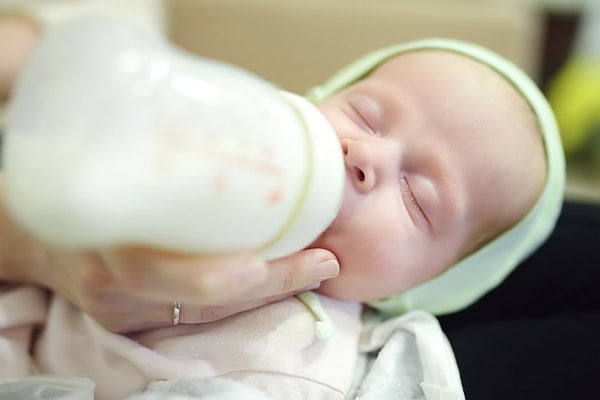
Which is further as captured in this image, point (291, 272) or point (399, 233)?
point (399, 233)

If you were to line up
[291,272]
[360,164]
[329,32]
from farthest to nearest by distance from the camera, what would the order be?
[329,32] → [360,164] → [291,272]

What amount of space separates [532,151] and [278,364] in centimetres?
53

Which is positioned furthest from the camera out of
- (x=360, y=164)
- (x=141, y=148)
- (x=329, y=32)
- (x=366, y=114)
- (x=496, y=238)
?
(x=329, y=32)

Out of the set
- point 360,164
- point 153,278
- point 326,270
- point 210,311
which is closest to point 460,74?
point 360,164

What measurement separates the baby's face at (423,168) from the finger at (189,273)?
301mm

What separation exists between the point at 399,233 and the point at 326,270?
0.16 meters

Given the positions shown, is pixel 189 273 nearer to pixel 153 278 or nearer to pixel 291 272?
pixel 153 278

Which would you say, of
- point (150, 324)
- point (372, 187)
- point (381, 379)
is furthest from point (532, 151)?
point (150, 324)

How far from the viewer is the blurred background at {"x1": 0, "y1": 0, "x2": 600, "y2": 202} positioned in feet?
7.73

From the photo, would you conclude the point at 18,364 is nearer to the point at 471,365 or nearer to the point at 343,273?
the point at 343,273

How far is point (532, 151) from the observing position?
1.05 meters

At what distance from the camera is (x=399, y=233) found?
94cm

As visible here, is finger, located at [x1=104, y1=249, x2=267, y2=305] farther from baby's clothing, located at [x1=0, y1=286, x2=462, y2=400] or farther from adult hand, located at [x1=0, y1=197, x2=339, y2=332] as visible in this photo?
baby's clothing, located at [x1=0, y1=286, x2=462, y2=400]

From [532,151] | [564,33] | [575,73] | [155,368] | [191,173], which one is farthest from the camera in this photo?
[564,33]
